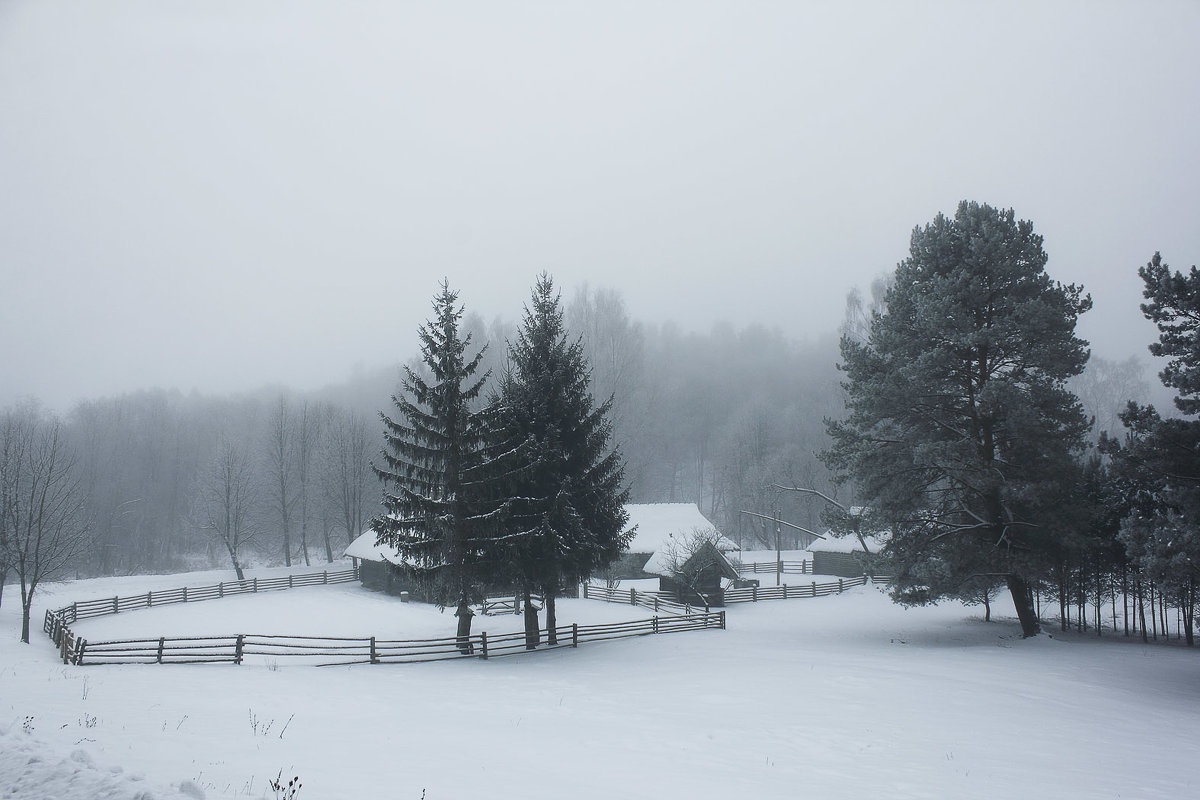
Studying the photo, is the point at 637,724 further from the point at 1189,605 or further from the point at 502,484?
the point at 1189,605

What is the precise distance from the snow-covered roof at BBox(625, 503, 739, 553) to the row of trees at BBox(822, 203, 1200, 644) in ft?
64.0

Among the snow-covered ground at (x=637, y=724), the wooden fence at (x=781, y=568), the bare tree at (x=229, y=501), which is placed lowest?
the wooden fence at (x=781, y=568)

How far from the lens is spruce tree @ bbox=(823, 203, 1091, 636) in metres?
23.1

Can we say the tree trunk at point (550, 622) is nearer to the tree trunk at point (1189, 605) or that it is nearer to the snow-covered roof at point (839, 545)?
the tree trunk at point (1189, 605)

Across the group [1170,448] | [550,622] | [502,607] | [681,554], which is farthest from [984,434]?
[502,607]

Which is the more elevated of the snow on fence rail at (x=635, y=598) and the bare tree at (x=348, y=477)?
the bare tree at (x=348, y=477)

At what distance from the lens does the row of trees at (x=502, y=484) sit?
23719 millimetres

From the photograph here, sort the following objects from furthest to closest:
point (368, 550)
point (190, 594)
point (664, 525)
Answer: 1. point (664, 525)
2. point (368, 550)
3. point (190, 594)

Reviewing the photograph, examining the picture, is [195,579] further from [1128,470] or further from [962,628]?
[1128,470]

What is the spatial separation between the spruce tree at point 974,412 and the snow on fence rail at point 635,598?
1569cm

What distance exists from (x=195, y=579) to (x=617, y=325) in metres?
41.9

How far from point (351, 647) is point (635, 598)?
20760 millimetres

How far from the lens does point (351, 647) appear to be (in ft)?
71.1

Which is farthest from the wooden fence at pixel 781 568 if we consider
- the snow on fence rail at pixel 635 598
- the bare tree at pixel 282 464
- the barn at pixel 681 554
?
the bare tree at pixel 282 464
